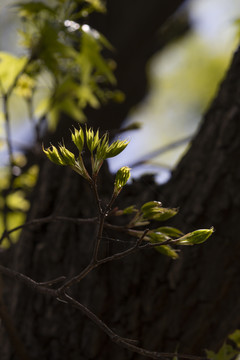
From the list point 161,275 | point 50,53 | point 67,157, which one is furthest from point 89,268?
point 50,53

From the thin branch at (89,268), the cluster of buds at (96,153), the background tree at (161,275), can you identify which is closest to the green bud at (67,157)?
the cluster of buds at (96,153)

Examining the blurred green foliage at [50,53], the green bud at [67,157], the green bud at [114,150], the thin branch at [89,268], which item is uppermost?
the blurred green foliage at [50,53]

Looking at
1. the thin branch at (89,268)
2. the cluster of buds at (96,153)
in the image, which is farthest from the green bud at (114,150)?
the thin branch at (89,268)

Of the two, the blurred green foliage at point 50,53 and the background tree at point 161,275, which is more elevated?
the blurred green foliage at point 50,53

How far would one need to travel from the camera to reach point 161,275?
1078mm

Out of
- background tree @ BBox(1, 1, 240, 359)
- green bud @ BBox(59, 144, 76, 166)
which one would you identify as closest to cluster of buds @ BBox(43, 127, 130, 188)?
green bud @ BBox(59, 144, 76, 166)

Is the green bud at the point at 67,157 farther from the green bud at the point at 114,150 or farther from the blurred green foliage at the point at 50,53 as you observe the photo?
the blurred green foliage at the point at 50,53

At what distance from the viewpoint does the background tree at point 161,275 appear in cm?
106

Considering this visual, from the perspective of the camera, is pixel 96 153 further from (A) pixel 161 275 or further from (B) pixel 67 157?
(A) pixel 161 275

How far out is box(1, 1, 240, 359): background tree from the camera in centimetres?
106

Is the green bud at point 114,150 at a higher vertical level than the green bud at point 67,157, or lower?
higher

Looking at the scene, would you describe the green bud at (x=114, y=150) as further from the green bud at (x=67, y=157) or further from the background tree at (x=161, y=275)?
the background tree at (x=161, y=275)

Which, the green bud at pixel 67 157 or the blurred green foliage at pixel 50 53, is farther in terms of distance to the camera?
the blurred green foliage at pixel 50 53

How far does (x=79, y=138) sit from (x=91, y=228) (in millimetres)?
623
